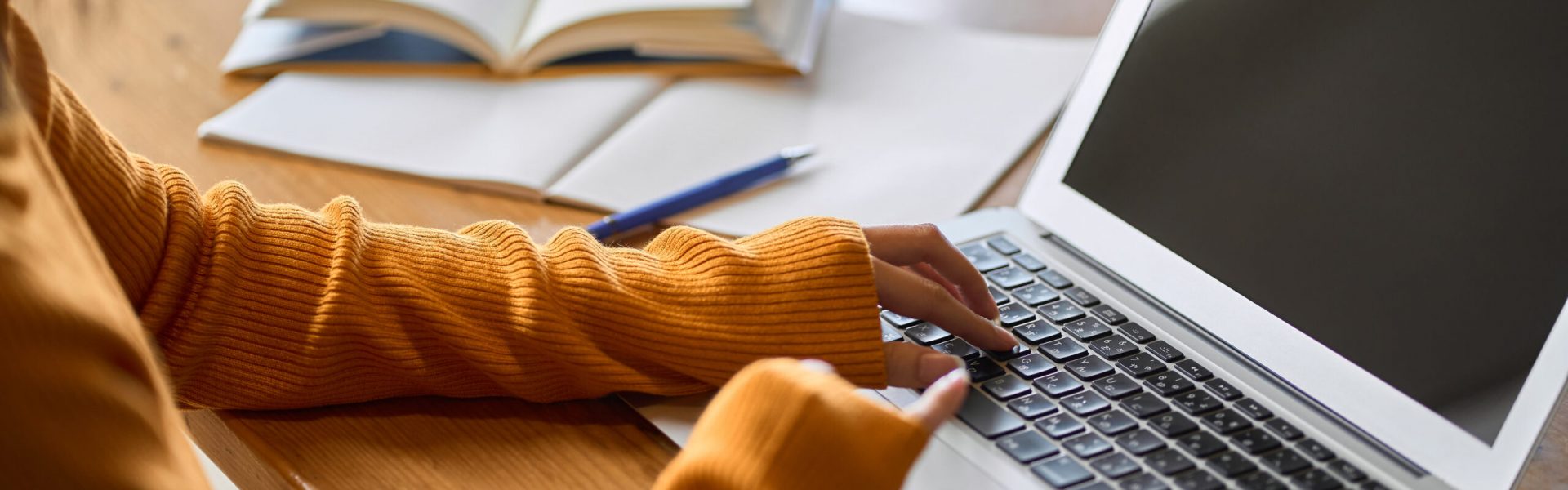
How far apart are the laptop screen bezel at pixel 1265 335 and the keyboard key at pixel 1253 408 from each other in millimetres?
24

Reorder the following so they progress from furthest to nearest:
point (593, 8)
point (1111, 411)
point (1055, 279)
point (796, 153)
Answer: point (593, 8) → point (796, 153) → point (1055, 279) → point (1111, 411)

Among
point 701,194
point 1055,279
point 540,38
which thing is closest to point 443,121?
point 540,38

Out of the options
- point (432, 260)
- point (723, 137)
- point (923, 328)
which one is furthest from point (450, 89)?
point (923, 328)

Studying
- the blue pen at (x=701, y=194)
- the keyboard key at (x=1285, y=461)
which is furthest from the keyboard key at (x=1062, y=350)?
the blue pen at (x=701, y=194)

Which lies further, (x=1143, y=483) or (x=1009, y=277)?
(x=1009, y=277)

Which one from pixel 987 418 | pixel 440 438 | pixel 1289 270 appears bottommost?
pixel 440 438

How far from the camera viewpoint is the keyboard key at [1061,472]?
501 millimetres

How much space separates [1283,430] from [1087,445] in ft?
0.31

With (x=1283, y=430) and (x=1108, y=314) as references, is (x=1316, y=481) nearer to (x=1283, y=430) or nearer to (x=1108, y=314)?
(x=1283, y=430)

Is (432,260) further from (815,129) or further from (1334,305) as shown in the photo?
(1334,305)

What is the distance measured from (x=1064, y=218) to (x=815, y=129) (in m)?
0.22

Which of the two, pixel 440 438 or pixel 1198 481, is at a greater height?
pixel 1198 481

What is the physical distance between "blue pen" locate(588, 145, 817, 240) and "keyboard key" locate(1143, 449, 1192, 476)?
34 centimetres

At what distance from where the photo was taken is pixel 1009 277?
655mm
